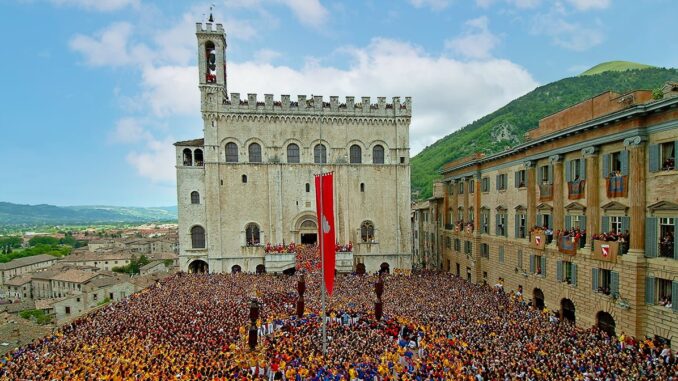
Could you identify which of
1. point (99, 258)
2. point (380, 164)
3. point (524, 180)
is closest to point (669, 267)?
point (524, 180)

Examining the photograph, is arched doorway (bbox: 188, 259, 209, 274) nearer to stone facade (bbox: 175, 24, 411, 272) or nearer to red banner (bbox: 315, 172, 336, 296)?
stone facade (bbox: 175, 24, 411, 272)

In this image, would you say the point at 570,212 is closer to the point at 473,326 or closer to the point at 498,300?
the point at 498,300

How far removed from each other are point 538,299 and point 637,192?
11098 millimetres

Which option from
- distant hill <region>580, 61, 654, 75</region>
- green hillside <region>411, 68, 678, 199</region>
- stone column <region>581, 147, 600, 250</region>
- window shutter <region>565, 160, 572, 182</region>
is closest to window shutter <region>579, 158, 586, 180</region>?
stone column <region>581, 147, 600, 250</region>

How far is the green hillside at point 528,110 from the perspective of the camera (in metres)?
94.4

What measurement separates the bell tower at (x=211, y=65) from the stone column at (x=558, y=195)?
2986 centimetres

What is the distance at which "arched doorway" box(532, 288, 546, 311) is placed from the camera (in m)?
25.3

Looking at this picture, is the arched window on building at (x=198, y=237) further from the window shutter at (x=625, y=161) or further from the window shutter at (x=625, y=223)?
the window shutter at (x=625, y=161)

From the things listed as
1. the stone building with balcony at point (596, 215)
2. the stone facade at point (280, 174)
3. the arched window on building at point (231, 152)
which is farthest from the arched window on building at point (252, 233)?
the stone building with balcony at point (596, 215)

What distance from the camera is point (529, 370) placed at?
13.9 m

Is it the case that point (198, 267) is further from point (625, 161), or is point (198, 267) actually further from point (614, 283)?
point (625, 161)

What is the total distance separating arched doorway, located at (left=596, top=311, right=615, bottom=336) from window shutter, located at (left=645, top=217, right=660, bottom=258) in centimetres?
419

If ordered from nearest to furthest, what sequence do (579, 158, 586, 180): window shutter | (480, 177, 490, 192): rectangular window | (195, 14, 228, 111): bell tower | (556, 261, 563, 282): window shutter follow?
1. (579, 158, 586, 180): window shutter
2. (556, 261, 563, 282): window shutter
3. (480, 177, 490, 192): rectangular window
4. (195, 14, 228, 111): bell tower

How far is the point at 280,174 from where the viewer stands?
38750mm
